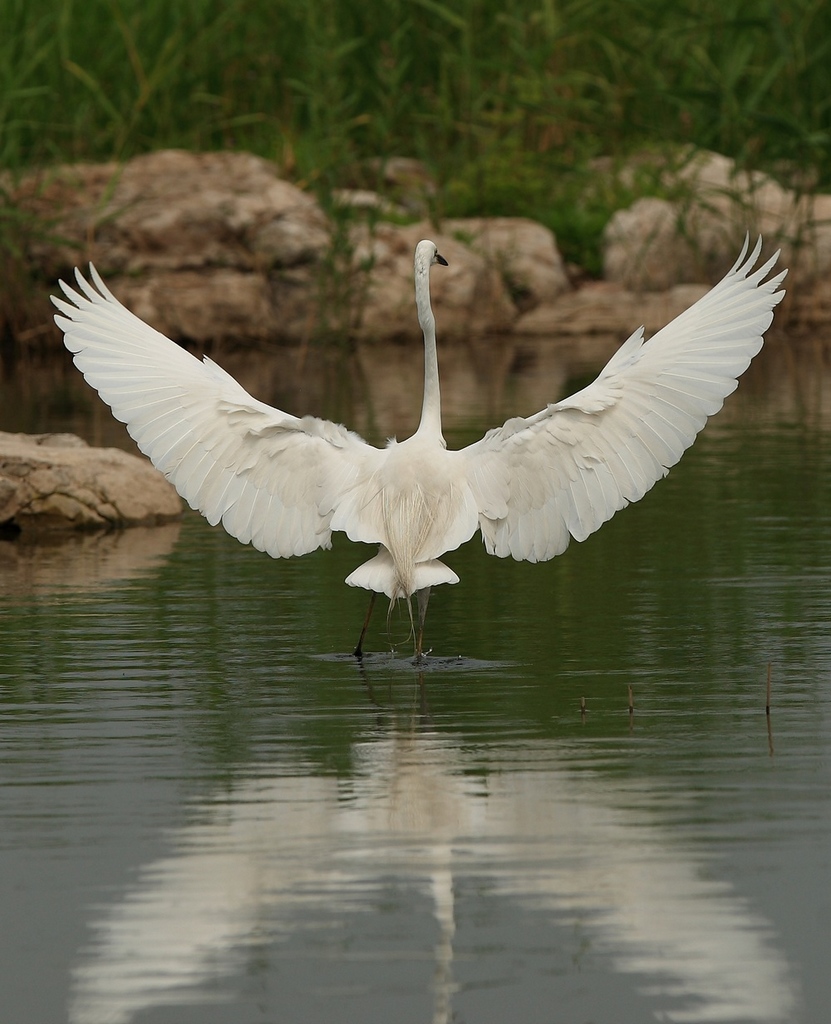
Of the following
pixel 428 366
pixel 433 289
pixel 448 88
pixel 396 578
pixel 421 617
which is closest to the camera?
pixel 396 578

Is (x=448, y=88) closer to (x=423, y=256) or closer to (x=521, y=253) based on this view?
(x=521, y=253)

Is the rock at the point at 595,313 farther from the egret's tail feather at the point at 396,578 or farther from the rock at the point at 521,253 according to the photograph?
the egret's tail feather at the point at 396,578

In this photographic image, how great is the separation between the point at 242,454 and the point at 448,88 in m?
16.6

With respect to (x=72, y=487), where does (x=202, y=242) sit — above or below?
above

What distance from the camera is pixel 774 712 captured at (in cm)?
714

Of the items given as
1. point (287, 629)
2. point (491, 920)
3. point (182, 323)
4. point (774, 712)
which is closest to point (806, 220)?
point (182, 323)

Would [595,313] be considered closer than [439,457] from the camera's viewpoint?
No

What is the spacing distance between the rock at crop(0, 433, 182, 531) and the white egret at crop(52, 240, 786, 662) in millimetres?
3081

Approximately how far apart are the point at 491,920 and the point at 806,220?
56.3ft

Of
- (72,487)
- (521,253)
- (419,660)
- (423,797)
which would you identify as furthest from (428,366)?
(521,253)

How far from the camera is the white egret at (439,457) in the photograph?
26.6 feet

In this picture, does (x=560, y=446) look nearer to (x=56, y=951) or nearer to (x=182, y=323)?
(x=56, y=951)

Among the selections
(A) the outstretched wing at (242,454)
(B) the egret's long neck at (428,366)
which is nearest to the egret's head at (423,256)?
(B) the egret's long neck at (428,366)

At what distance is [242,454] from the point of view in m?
8.52
